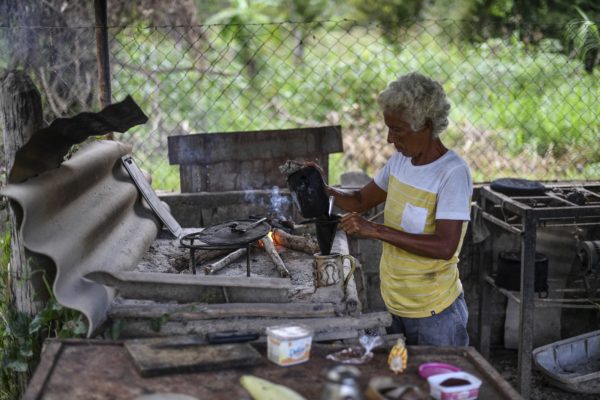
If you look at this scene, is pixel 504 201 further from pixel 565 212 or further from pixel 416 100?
pixel 416 100

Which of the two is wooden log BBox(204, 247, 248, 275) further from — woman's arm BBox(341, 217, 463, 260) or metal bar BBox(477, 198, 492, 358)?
metal bar BBox(477, 198, 492, 358)

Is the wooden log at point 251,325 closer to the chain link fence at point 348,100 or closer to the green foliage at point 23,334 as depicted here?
the green foliage at point 23,334

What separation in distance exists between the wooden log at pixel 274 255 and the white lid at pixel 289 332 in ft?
3.72

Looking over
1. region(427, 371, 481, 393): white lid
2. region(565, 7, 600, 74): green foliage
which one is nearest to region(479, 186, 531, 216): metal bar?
region(565, 7, 600, 74): green foliage

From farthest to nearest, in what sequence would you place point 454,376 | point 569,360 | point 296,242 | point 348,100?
1. point 348,100
2. point 569,360
3. point 296,242
4. point 454,376

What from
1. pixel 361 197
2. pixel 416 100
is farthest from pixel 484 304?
pixel 416 100

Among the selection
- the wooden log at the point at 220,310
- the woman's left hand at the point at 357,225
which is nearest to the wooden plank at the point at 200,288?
the wooden log at the point at 220,310

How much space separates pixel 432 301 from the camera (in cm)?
357

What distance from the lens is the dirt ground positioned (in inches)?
210

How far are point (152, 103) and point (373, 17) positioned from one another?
6.54 meters

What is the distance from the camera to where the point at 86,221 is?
11.9 feet

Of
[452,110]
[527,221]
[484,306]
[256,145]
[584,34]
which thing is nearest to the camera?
[527,221]

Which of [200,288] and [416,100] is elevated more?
[416,100]

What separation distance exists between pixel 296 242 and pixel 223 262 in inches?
24.3
